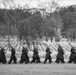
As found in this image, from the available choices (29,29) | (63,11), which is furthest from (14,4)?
(63,11)

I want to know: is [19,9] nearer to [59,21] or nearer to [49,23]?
[49,23]

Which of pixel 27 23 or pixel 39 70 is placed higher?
pixel 27 23

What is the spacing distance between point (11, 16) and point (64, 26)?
714 inches

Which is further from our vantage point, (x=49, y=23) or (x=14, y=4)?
(x=49, y=23)

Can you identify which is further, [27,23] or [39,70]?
[27,23]

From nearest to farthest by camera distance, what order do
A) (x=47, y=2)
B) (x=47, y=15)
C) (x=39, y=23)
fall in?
1. (x=39, y=23)
2. (x=47, y=2)
3. (x=47, y=15)

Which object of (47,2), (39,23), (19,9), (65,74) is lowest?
(65,74)

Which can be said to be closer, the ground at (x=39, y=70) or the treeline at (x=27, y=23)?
the ground at (x=39, y=70)

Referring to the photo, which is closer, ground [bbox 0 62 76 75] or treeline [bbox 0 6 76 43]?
ground [bbox 0 62 76 75]

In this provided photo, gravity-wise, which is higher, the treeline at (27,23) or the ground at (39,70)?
the treeline at (27,23)

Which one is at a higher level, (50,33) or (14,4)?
(14,4)

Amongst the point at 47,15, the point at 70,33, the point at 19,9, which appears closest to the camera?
the point at 19,9

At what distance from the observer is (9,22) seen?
101ft

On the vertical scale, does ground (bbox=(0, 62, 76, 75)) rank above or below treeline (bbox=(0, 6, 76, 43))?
below
